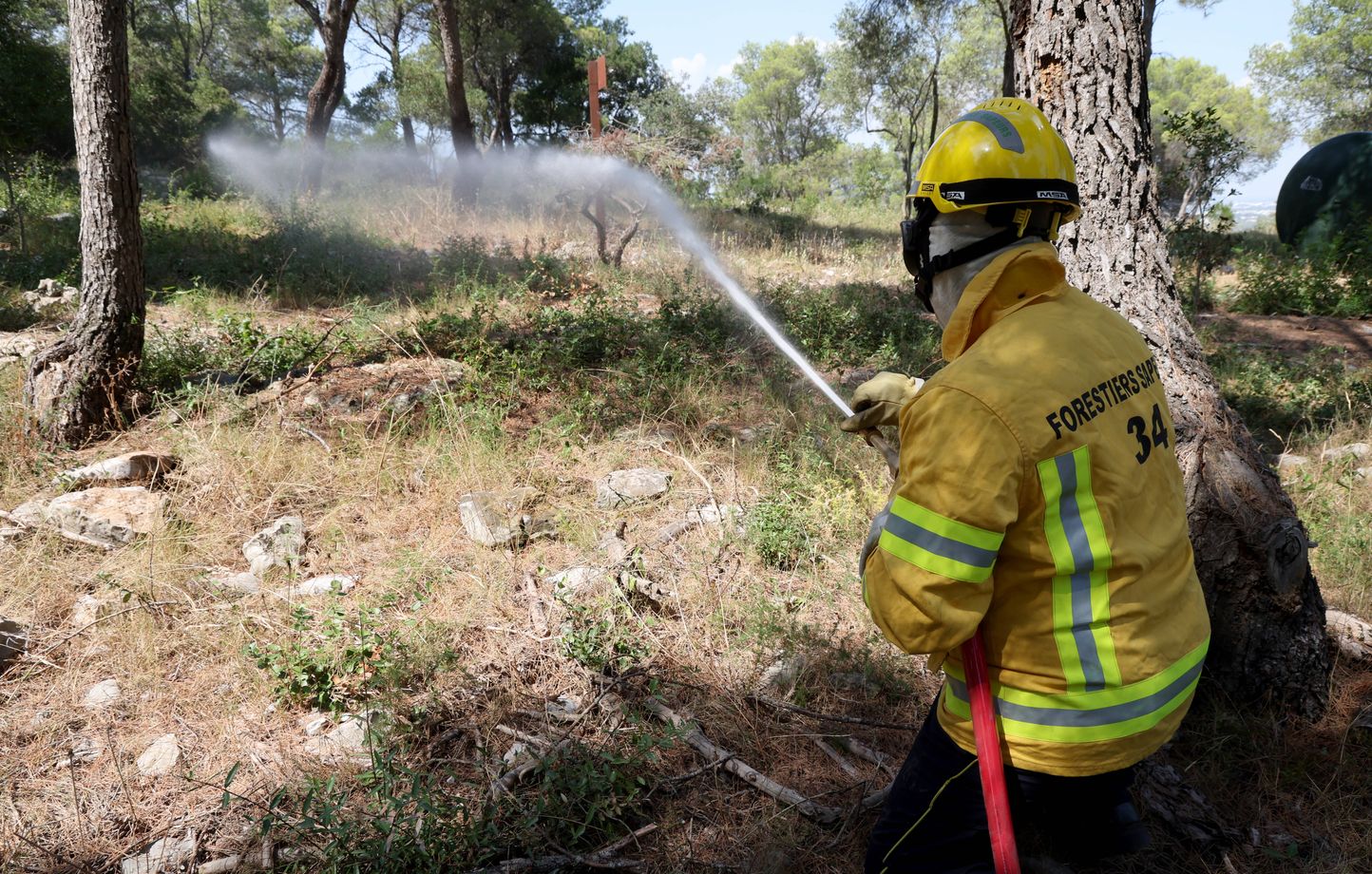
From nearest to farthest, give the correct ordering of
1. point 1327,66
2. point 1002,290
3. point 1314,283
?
point 1002,290
point 1314,283
point 1327,66

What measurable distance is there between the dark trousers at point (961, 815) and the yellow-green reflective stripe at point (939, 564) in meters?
0.52

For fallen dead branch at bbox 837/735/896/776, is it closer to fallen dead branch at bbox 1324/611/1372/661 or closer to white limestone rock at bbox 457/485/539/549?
fallen dead branch at bbox 1324/611/1372/661

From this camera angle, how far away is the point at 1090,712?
141cm

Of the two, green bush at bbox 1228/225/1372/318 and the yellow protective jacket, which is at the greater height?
green bush at bbox 1228/225/1372/318

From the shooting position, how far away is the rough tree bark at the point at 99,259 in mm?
5012

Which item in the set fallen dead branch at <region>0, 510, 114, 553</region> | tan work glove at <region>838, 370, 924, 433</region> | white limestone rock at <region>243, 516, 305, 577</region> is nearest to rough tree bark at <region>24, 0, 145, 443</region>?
fallen dead branch at <region>0, 510, 114, 553</region>

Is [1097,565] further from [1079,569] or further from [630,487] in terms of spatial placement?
[630,487]

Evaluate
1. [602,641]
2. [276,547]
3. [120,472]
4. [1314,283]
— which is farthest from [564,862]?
[1314,283]

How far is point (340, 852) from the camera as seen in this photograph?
2.17m

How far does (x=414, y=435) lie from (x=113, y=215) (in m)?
2.59

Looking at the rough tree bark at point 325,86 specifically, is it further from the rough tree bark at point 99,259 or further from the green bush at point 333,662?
the green bush at point 333,662

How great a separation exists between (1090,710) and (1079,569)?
0.28m

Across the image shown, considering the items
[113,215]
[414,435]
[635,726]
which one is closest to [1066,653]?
[635,726]

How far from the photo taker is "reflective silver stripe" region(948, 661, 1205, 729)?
1.42 meters
